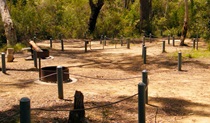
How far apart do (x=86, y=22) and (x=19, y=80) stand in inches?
742

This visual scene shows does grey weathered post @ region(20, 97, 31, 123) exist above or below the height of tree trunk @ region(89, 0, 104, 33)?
below

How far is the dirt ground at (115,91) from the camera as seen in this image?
262 inches

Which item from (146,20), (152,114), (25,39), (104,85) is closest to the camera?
(152,114)

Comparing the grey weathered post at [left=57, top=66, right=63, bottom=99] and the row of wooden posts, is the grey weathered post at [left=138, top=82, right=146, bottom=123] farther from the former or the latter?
the grey weathered post at [left=57, top=66, right=63, bottom=99]

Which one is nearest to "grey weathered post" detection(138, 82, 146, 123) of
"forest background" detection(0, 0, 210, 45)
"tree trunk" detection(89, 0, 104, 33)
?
"forest background" detection(0, 0, 210, 45)

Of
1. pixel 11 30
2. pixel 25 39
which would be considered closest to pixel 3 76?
pixel 11 30

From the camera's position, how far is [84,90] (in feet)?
29.1

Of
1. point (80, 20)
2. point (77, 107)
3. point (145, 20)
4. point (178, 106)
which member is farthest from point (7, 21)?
point (145, 20)

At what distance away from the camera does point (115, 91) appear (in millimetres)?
8914

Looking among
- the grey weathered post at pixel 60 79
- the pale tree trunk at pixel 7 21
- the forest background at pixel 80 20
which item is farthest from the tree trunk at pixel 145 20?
the grey weathered post at pixel 60 79

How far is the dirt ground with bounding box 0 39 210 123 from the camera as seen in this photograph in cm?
666

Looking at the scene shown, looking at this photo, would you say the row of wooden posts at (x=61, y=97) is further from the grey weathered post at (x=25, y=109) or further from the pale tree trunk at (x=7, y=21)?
the pale tree trunk at (x=7, y=21)

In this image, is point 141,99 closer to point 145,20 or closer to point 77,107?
point 77,107

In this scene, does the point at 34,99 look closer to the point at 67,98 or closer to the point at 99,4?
the point at 67,98
